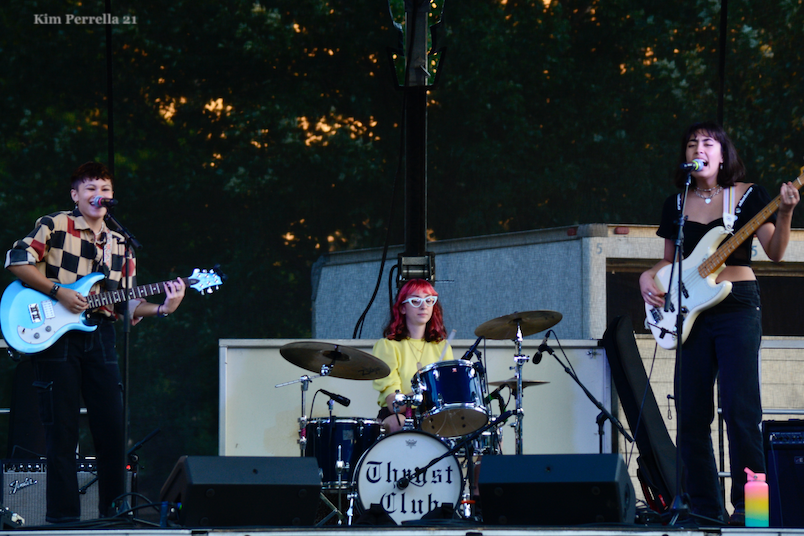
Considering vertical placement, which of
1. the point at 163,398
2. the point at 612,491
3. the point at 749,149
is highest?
the point at 749,149

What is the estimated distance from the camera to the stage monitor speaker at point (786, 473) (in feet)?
11.8

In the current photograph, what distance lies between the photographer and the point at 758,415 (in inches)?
150

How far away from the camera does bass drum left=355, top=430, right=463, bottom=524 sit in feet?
14.1

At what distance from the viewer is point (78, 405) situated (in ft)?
14.2

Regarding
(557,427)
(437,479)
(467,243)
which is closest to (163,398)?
(467,243)

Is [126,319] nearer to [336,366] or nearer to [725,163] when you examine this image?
[336,366]

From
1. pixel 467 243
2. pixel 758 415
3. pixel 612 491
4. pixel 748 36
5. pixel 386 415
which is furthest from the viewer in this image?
pixel 748 36

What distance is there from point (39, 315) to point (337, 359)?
149 cm

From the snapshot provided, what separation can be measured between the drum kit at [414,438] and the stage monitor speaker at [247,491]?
3.30 feet

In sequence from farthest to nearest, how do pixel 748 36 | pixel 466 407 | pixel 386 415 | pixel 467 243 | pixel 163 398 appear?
pixel 748 36 < pixel 163 398 < pixel 467 243 < pixel 386 415 < pixel 466 407

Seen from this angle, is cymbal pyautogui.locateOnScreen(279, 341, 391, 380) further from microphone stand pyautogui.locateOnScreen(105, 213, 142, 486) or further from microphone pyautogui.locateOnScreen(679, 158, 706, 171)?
microphone pyautogui.locateOnScreen(679, 158, 706, 171)

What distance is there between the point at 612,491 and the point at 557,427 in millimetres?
2690

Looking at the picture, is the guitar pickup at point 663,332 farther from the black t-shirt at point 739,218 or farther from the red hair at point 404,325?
the red hair at point 404,325

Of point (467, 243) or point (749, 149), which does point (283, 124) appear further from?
point (467, 243)
